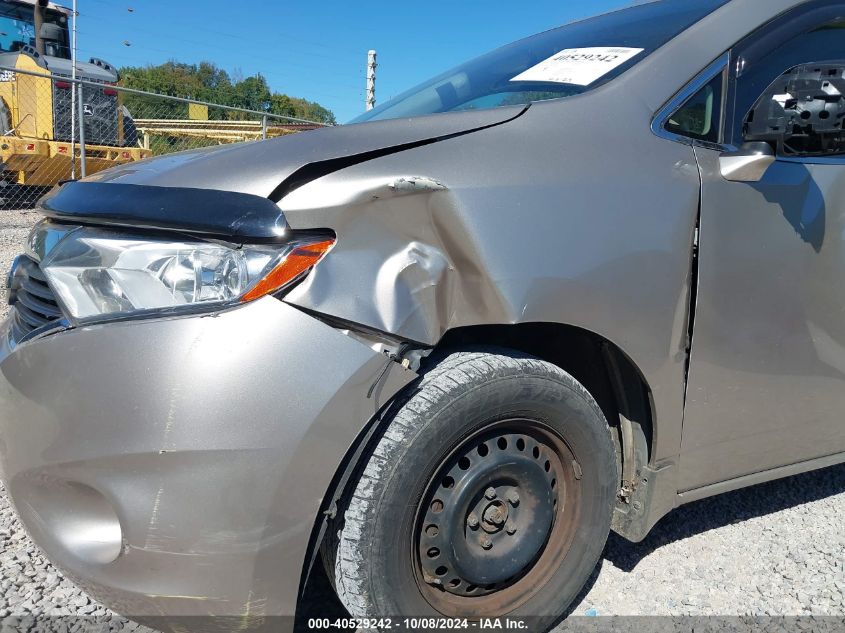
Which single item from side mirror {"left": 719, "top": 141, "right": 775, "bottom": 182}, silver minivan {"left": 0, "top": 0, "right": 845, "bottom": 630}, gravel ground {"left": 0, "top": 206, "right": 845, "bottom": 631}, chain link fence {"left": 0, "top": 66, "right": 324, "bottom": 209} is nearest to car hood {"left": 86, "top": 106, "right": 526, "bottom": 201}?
silver minivan {"left": 0, "top": 0, "right": 845, "bottom": 630}

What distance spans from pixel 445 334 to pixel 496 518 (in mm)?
497

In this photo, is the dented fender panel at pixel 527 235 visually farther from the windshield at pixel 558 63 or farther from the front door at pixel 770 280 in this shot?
the windshield at pixel 558 63

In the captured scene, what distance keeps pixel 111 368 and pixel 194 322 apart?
0.63 feet

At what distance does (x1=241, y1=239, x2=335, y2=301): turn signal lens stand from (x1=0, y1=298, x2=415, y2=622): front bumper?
0.09 ft

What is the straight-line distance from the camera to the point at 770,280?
192cm

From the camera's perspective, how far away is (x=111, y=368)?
4.29 ft

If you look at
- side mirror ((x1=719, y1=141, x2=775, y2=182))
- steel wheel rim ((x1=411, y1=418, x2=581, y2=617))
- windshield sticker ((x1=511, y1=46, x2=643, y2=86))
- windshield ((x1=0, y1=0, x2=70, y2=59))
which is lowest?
steel wheel rim ((x1=411, y1=418, x2=581, y2=617))

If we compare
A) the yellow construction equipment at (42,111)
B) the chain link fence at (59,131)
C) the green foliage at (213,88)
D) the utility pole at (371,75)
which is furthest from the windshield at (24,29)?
the green foliage at (213,88)

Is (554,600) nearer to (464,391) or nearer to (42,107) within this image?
(464,391)

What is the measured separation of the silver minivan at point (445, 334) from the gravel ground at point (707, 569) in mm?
326

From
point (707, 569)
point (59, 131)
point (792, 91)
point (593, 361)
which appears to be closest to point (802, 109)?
point (792, 91)

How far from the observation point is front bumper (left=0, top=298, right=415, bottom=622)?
1.28 m

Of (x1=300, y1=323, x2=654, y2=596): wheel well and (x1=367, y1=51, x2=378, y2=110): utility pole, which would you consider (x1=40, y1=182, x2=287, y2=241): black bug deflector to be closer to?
(x1=300, y1=323, x2=654, y2=596): wheel well

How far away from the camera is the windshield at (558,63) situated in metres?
1.96
